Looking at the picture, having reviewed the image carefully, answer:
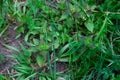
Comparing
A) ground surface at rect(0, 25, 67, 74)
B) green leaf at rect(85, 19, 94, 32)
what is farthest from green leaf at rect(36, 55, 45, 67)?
green leaf at rect(85, 19, 94, 32)

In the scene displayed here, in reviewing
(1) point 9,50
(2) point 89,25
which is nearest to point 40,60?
(1) point 9,50

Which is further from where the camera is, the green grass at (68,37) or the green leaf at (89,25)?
the green leaf at (89,25)

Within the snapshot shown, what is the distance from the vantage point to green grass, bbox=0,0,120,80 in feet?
7.31

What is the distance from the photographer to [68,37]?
2324 mm

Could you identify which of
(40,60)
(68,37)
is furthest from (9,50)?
(68,37)

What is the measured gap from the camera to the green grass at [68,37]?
223 cm

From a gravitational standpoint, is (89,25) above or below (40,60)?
above

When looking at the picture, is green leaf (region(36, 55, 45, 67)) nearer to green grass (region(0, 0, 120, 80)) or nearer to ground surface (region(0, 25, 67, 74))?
green grass (region(0, 0, 120, 80))

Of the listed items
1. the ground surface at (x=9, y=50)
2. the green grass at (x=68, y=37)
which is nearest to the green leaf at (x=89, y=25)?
the green grass at (x=68, y=37)

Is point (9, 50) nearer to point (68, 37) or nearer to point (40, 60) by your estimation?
point (40, 60)

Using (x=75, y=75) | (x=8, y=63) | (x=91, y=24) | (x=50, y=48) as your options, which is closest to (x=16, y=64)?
(x=8, y=63)

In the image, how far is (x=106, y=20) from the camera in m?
2.34

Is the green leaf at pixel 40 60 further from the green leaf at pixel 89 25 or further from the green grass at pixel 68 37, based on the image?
the green leaf at pixel 89 25

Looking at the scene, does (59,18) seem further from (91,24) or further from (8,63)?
(8,63)
